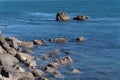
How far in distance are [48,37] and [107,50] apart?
26.3 metres

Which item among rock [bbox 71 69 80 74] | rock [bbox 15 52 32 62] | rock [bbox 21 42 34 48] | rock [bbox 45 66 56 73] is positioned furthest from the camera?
rock [bbox 21 42 34 48]

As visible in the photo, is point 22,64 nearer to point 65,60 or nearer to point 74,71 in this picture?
point 65,60

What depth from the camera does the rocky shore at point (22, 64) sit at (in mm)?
66688

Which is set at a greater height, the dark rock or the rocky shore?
the rocky shore

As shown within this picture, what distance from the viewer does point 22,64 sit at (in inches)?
3219

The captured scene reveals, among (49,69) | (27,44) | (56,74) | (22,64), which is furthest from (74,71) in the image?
(27,44)

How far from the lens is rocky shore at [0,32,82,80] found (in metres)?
66.7

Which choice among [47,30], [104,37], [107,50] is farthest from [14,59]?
[47,30]

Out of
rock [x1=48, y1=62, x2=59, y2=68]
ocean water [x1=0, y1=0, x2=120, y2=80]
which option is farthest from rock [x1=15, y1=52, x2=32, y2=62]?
rock [x1=48, y1=62, x2=59, y2=68]

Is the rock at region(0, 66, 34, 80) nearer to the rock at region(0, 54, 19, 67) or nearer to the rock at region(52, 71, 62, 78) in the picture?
the rock at region(0, 54, 19, 67)

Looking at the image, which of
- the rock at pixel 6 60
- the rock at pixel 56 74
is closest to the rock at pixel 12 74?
the rock at pixel 6 60

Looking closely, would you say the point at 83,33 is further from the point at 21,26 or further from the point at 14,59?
the point at 14,59

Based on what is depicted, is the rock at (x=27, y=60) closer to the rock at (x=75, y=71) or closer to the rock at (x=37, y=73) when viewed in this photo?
the rock at (x=37, y=73)

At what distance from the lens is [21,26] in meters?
145
